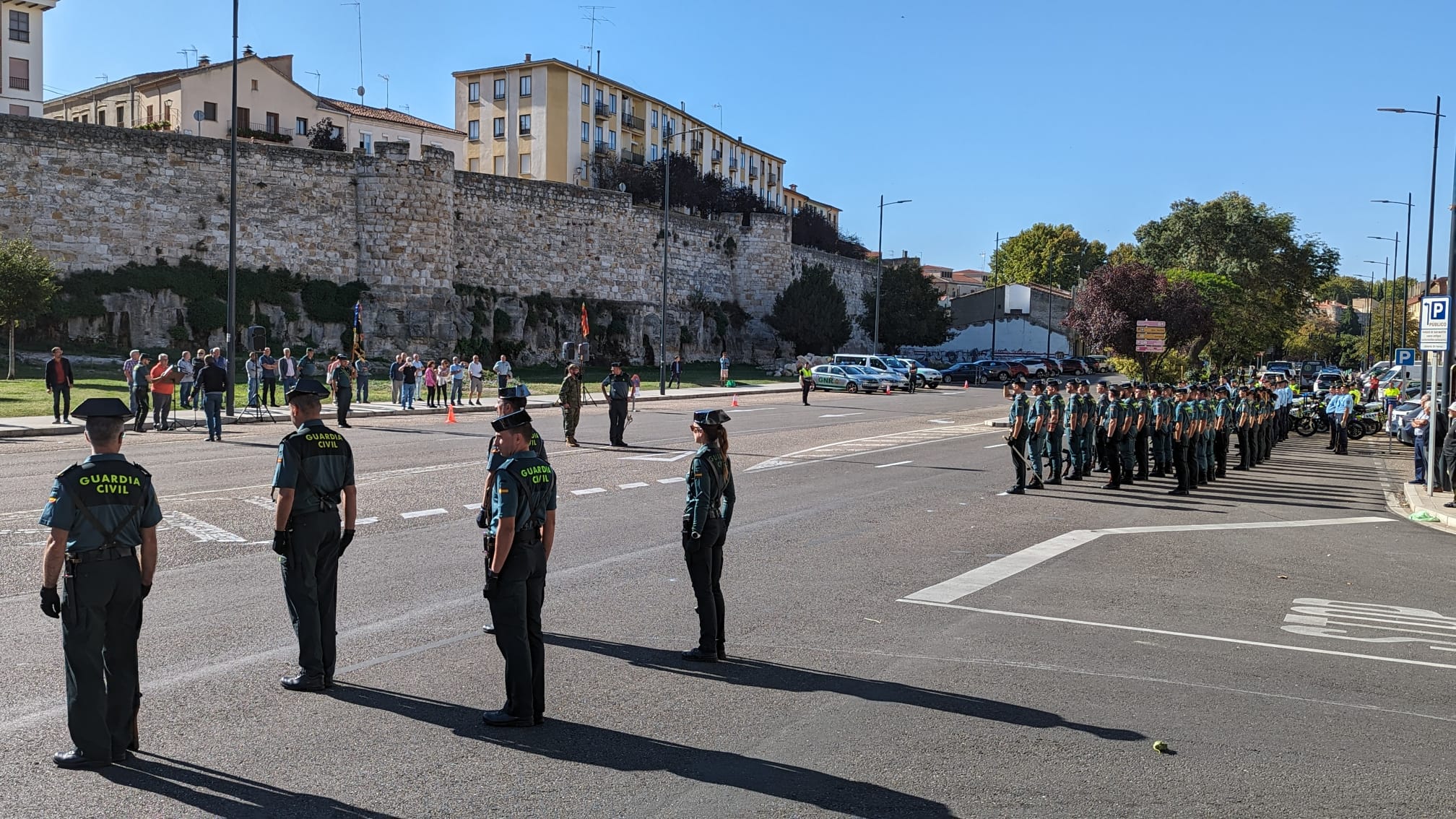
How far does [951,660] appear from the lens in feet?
24.3

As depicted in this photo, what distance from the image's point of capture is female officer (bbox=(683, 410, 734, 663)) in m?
7.31

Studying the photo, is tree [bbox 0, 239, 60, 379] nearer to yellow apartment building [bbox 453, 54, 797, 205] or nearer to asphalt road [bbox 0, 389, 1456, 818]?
asphalt road [bbox 0, 389, 1456, 818]

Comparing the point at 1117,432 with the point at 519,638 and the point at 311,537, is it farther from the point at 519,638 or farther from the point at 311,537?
the point at 311,537

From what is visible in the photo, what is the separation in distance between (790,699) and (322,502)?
2.84 m

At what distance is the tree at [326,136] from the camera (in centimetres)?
6009

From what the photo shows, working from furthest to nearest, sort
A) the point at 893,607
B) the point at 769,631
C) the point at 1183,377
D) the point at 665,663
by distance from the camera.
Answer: the point at 1183,377, the point at 893,607, the point at 769,631, the point at 665,663

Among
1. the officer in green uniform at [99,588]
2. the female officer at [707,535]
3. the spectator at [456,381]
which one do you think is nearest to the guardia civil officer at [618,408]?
the spectator at [456,381]

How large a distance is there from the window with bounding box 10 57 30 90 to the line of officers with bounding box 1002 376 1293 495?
6097cm

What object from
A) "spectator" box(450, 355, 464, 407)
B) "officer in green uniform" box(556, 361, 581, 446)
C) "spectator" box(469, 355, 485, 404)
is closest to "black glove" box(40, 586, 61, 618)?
"officer in green uniform" box(556, 361, 581, 446)

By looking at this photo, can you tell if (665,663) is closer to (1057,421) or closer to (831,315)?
(1057,421)

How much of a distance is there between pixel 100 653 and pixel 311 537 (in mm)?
1382

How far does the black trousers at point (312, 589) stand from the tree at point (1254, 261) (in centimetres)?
5808

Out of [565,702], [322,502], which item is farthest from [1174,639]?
[322,502]

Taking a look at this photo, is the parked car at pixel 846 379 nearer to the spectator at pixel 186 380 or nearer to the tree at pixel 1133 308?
the tree at pixel 1133 308
